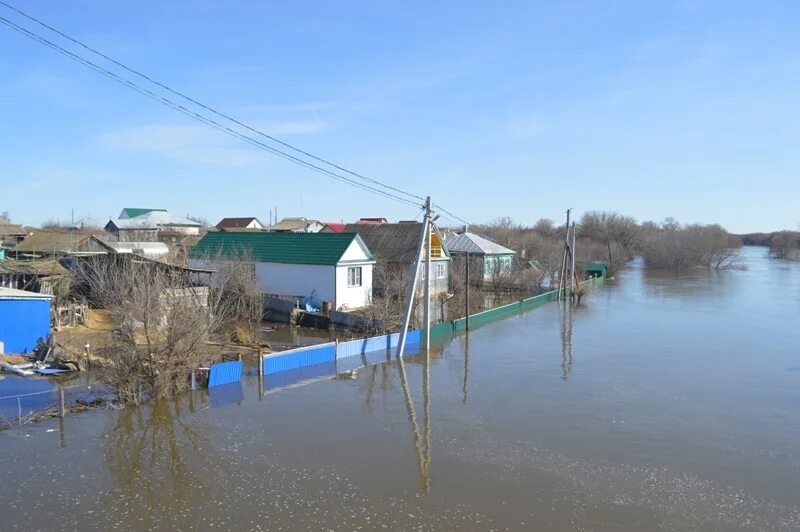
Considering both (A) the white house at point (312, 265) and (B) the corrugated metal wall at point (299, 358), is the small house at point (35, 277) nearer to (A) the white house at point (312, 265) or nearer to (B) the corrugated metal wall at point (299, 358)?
(A) the white house at point (312, 265)

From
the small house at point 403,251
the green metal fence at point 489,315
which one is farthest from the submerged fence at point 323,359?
the small house at point 403,251

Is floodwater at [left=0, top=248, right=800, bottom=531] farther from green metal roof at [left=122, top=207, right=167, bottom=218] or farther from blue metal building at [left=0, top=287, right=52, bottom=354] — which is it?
green metal roof at [left=122, top=207, right=167, bottom=218]

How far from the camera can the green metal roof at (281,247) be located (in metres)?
27.6

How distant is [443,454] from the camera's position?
11227 millimetres

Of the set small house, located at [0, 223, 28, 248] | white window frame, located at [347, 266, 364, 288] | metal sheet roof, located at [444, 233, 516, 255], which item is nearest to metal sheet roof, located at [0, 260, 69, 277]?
white window frame, located at [347, 266, 364, 288]

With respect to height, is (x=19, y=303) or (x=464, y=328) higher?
(x=19, y=303)

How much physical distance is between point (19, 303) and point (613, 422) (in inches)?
644

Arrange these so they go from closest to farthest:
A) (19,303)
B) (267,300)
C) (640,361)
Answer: (19,303) < (640,361) < (267,300)

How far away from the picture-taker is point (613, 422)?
43.1 feet

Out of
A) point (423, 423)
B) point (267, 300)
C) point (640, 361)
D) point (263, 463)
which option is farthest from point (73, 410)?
point (640, 361)

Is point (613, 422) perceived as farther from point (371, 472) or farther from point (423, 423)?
point (371, 472)

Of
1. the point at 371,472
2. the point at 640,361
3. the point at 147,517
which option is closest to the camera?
the point at 147,517

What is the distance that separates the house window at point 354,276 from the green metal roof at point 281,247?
120 cm

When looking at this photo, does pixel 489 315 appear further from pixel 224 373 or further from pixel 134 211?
pixel 134 211
